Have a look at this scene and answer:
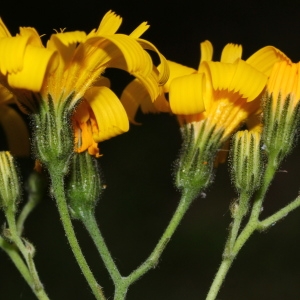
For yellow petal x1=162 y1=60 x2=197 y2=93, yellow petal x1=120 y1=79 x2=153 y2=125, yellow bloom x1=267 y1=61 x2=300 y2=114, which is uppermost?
yellow petal x1=162 y1=60 x2=197 y2=93

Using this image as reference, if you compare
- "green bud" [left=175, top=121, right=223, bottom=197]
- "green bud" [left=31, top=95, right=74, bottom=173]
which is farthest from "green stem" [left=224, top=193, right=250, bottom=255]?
"green bud" [left=31, top=95, right=74, bottom=173]

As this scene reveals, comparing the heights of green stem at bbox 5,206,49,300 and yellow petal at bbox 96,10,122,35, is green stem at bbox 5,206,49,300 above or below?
below

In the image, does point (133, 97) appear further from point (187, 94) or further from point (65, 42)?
point (65, 42)

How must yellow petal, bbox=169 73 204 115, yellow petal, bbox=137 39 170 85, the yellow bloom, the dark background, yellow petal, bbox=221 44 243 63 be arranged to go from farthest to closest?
the dark background
yellow petal, bbox=221 44 243 63
the yellow bloom
yellow petal, bbox=169 73 204 115
yellow petal, bbox=137 39 170 85

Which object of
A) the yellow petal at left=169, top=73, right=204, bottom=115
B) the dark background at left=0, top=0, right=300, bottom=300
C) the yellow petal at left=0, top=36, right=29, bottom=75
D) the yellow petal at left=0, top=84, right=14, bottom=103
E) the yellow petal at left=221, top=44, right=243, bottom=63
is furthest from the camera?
the dark background at left=0, top=0, right=300, bottom=300

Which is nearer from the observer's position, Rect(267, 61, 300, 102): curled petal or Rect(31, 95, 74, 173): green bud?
Rect(31, 95, 74, 173): green bud

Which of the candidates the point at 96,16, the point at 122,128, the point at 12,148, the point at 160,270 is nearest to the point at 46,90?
the point at 122,128

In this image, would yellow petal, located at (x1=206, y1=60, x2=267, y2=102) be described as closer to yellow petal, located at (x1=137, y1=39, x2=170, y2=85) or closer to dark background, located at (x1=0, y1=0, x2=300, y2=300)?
yellow petal, located at (x1=137, y1=39, x2=170, y2=85)
